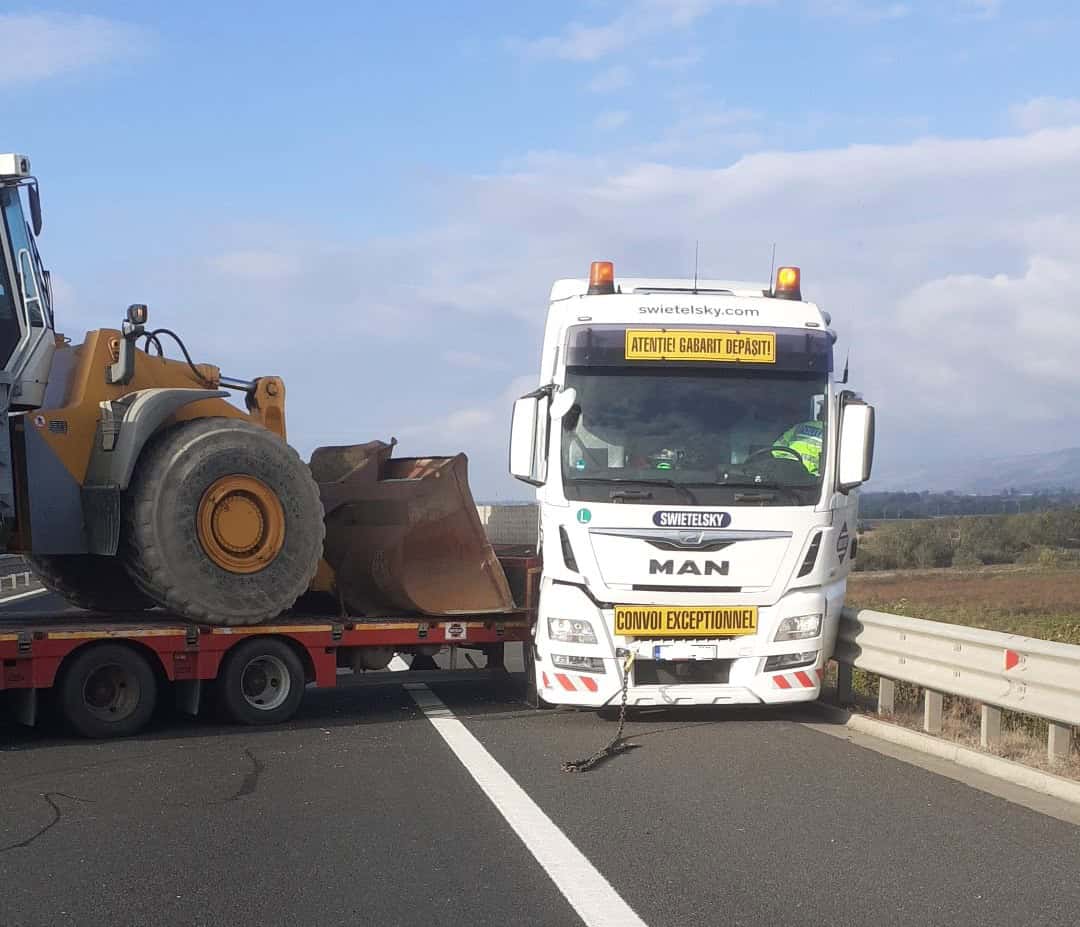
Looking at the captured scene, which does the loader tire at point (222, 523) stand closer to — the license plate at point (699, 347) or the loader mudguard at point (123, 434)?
the loader mudguard at point (123, 434)

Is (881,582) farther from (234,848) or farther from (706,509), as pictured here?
(234,848)

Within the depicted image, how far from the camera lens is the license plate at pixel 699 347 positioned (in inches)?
423

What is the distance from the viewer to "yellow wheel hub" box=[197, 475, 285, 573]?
412 inches

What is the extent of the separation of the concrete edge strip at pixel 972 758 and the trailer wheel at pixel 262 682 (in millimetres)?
4176

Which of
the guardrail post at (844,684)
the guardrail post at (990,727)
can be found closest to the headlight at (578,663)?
the guardrail post at (844,684)

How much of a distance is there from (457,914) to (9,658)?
16.9 ft

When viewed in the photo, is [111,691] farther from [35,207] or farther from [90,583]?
[35,207]

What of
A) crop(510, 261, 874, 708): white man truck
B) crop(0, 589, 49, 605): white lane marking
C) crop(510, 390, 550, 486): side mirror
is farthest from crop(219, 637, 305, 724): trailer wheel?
crop(0, 589, 49, 605): white lane marking

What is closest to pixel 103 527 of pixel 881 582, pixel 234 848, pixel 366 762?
pixel 366 762

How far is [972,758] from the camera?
28.4ft

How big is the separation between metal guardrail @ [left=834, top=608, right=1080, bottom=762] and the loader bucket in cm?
298

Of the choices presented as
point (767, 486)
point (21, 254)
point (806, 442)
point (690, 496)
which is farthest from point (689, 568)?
point (21, 254)

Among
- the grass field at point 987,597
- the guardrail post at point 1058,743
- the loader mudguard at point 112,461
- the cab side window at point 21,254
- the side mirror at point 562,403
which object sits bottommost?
the grass field at point 987,597

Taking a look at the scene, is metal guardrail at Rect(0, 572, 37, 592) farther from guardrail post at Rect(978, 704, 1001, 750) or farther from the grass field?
guardrail post at Rect(978, 704, 1001, 750)
